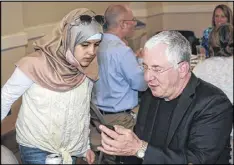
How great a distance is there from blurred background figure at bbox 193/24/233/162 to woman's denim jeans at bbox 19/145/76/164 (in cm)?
103

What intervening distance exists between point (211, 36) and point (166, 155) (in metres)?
1.10

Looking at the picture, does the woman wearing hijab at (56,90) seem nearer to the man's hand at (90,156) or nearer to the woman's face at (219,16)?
the man's hand at (90,156)

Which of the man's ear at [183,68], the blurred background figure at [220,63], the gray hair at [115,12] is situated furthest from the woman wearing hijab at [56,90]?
the blurred background figure at [220,63]

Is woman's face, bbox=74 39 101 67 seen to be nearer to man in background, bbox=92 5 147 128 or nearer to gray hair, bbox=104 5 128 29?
man in background, bbox=92 5 147 128

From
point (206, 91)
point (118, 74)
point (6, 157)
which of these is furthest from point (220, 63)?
point (6, 157)

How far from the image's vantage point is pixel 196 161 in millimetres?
1185

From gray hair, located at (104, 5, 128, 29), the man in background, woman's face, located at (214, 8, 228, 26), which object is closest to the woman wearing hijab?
the man in background

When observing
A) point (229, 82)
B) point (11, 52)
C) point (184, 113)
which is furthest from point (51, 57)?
point (229, 82)

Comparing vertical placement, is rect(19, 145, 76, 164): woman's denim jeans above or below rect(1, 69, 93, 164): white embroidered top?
below

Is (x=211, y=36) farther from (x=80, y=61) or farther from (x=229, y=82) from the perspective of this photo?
(x=80, y=61)

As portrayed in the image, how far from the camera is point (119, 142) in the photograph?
105 centimetres

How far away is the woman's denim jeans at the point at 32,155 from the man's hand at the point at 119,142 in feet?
0.67

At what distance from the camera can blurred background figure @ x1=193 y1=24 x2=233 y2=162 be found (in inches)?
79.0

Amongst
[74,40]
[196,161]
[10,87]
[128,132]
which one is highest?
[74,40]
